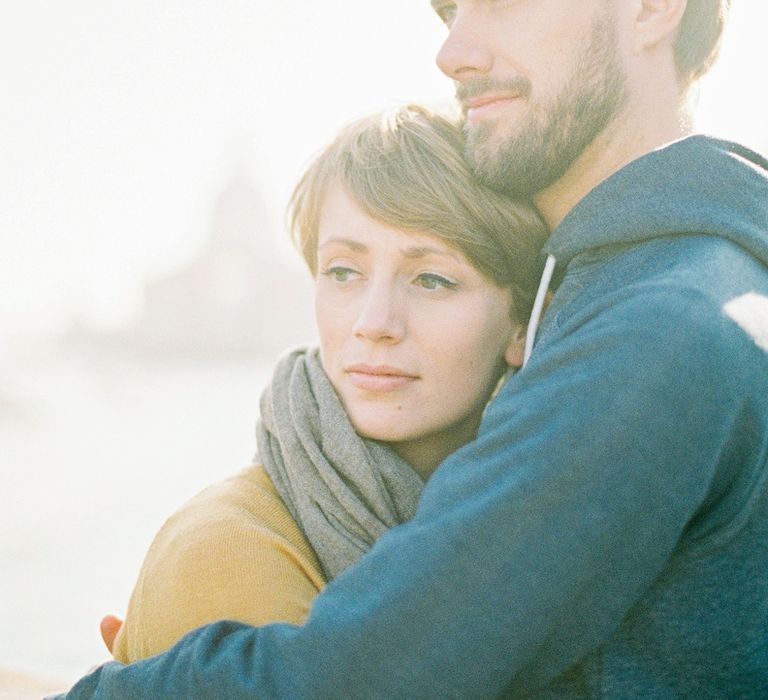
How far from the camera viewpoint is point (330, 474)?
2.38 m

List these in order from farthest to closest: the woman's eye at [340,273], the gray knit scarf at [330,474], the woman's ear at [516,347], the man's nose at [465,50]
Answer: the woman's ear at [516,347] < the woman's eye at [340,273] < the man's nose at [465,50] < the gray knit scarf at [330,474]

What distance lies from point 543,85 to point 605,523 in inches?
43.3

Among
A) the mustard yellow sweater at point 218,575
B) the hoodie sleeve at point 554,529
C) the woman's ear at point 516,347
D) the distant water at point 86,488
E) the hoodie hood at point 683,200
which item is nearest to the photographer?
the hoodie sleeve at point 554,529

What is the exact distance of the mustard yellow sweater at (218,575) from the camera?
82.1 inches

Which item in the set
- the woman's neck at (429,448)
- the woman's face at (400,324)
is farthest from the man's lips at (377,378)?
the woman's neck at (429,448)

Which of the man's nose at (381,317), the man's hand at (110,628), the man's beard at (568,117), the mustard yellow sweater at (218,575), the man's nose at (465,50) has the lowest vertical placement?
the man's hand at (110,628)

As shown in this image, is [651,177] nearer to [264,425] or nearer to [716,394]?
[716,394]

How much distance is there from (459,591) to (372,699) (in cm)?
21

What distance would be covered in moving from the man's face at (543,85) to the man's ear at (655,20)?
7 centimetres

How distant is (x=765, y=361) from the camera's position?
1.68 metres

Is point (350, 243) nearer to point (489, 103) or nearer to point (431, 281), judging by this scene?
point (431, 281)

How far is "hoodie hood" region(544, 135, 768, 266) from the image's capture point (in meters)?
1.85

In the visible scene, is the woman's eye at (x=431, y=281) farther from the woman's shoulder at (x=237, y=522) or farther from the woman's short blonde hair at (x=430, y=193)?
the woman's shoulder at (x=237, y=522)

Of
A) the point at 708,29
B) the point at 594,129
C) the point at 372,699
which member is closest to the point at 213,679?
the point at 372,699
